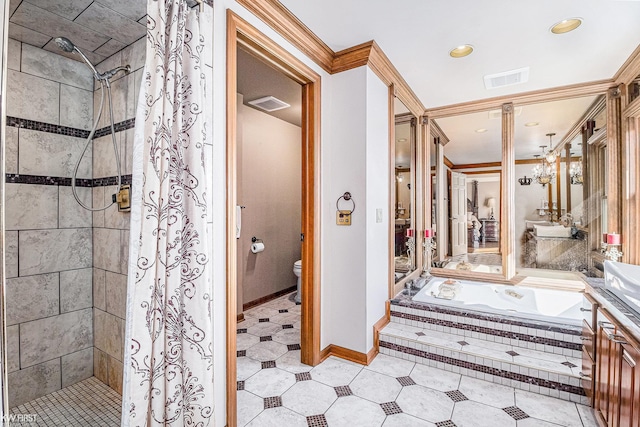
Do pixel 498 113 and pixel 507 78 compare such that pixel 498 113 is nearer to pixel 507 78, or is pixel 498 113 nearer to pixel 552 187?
pixel 507 78

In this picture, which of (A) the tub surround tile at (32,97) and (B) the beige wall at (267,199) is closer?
(A) the tub surround tile at (32,97)

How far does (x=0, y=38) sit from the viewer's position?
99 cm

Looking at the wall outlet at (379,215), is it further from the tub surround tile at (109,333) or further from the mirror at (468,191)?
the tub surround tile at (109,333)

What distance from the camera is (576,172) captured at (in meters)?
3.55

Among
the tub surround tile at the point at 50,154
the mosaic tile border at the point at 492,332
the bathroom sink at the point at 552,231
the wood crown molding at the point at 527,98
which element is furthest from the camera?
the bathroom sink at the point at 552,231

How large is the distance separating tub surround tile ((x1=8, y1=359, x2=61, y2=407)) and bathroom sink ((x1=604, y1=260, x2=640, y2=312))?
340 cm

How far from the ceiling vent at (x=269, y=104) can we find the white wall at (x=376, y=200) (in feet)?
4.50

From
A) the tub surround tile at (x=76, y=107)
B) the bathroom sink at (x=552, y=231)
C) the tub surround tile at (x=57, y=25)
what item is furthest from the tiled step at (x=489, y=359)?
the tub surround tile at (x=57, y=25)

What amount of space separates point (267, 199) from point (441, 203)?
2.46 m

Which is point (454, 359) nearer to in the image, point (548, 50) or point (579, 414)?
point (579, 414)

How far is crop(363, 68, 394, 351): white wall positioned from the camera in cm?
253

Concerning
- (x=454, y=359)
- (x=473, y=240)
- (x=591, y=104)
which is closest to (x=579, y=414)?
(x=454, y=359)

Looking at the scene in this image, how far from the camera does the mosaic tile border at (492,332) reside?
2.35 metres

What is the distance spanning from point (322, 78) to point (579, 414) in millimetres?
2947
